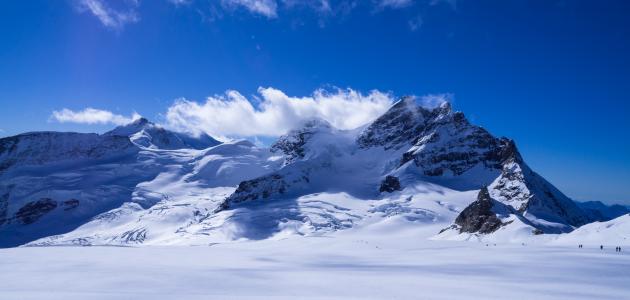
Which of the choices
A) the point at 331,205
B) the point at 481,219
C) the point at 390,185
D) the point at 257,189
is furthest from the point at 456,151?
the point at 481,219

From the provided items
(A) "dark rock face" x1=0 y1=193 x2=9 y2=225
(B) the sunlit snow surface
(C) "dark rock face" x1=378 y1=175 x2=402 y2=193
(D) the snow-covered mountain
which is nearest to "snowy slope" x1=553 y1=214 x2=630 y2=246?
(B) the sunlit snow surface

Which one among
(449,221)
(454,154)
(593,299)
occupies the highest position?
(454,154)

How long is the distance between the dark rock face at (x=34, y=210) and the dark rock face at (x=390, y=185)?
13955 centimetres

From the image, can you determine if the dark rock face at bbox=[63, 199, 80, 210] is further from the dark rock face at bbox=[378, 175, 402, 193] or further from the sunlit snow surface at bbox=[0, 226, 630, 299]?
the sunlit snow surface at bbox=[0, 226, 630, 299]

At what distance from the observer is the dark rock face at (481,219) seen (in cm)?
7681

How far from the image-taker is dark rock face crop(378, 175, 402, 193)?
16748cm

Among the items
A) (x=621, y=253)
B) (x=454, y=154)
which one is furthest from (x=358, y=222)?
(x=621, y=253)

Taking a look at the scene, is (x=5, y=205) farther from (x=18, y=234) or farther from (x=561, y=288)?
(x=561, y=288)

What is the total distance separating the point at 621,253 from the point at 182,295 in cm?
3708

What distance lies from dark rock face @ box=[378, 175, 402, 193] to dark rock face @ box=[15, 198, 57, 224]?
13955cm

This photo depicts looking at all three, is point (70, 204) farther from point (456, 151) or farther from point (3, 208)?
point (456, 151)

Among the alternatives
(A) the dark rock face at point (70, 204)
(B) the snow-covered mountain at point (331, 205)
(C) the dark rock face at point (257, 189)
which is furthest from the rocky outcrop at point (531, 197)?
(A) the dark rock face at point (70, 204)

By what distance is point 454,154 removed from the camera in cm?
18500

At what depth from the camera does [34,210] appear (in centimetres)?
19012
